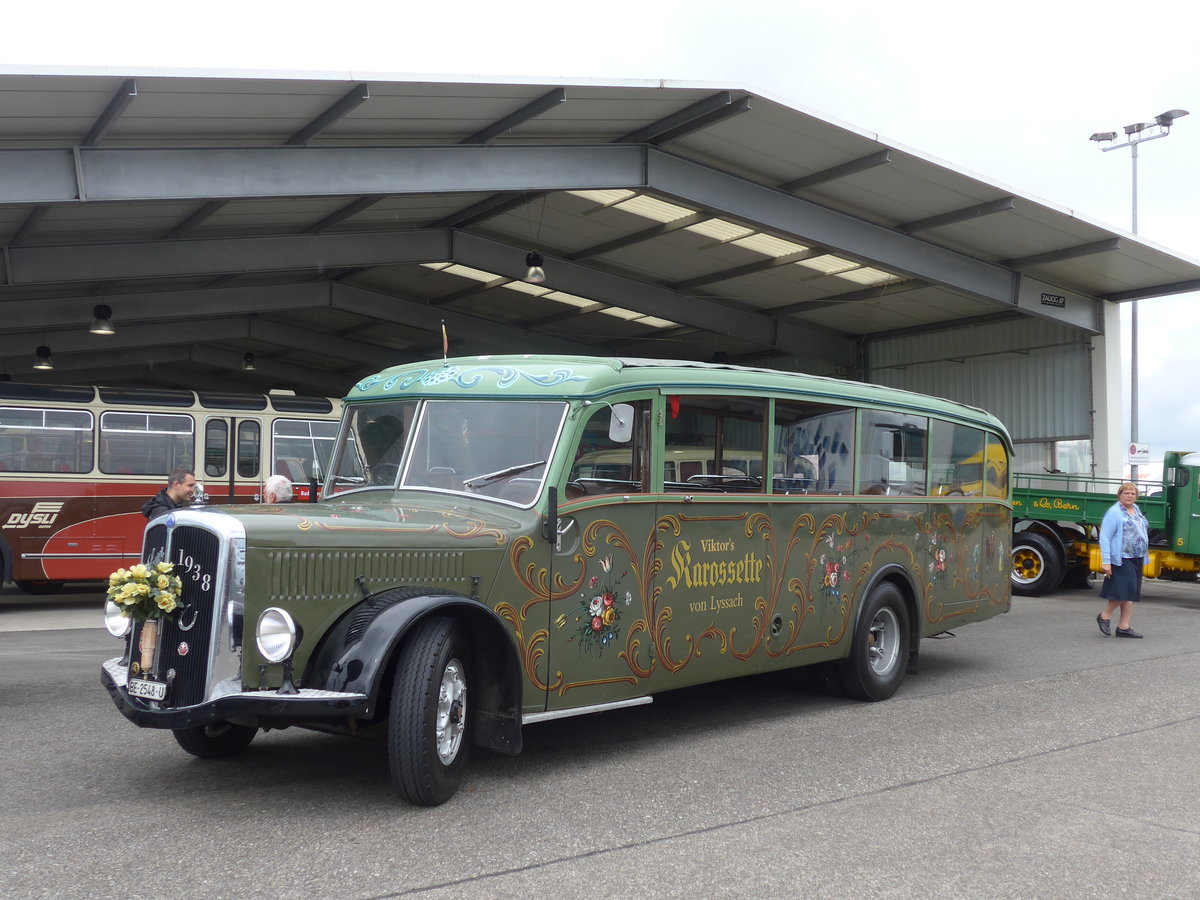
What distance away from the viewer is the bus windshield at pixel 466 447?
625 cm

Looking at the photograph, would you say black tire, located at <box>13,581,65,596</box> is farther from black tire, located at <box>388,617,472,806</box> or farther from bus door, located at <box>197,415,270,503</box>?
black tire, located at <box>388,617,472,806</box>

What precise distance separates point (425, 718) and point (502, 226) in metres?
15.8

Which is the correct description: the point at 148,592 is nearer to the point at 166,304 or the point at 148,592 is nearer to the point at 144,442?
the point at 144,442

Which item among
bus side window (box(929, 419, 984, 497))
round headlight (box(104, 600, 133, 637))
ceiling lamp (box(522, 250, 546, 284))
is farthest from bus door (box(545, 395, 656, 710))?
ceiling lamp (box(522, 250, 546, 284))

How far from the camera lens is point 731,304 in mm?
24406

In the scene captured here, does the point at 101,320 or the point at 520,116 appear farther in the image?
the point at 101,320

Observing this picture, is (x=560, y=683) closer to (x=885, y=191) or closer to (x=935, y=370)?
(x=885, y=191)

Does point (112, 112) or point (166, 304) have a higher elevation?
point (112, 112)

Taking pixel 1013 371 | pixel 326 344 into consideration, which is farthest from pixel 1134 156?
pixel 326 344

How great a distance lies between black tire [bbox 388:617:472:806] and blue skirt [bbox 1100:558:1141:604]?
9269 millimetres

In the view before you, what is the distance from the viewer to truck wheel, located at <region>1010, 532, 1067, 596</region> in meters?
17.5

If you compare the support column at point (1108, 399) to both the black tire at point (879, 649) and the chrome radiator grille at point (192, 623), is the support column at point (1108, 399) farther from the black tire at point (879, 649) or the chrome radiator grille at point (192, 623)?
Result: the chrome radiator grille at point (192, 623)

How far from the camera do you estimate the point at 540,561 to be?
603 centimetres

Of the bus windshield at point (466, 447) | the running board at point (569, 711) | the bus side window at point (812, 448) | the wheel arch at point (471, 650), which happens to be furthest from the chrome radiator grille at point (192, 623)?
the bus side window at point (812, 448)
